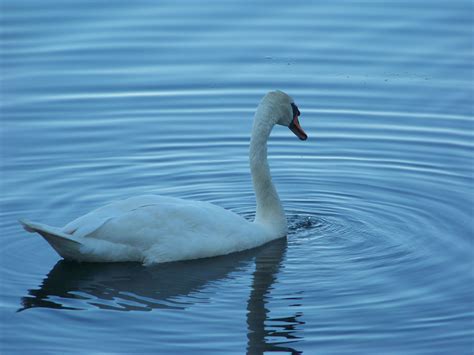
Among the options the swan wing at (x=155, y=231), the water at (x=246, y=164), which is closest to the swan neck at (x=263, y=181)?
the water at (x=246, y=164)

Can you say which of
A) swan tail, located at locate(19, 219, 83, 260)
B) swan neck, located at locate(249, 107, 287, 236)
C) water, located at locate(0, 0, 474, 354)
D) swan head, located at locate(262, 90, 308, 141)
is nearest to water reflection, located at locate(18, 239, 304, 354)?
water, located at locate(0, 0, 474, 354)

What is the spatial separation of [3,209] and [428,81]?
670 cm

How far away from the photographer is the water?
10.0 meters

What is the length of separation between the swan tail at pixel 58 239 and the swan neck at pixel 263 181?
1999mm

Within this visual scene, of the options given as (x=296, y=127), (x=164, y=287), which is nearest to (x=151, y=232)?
(x=164, y=287)

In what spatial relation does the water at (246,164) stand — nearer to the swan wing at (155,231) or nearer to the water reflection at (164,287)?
the water reflection at (164,287)

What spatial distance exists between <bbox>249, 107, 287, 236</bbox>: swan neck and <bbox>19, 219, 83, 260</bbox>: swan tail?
200 cm

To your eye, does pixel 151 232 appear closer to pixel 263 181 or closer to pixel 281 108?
pixel 263 181

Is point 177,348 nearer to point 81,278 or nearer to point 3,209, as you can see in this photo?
point 81,278

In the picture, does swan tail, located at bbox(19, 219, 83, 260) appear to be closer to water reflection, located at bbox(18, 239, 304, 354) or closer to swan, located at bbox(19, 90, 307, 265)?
swan, located at bbox(19, 90, 307, 265)

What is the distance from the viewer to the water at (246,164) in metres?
10.0

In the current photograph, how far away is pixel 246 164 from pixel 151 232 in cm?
324

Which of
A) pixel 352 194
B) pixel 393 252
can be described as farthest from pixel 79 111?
pixel 393 252

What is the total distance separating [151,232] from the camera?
36.9ft
